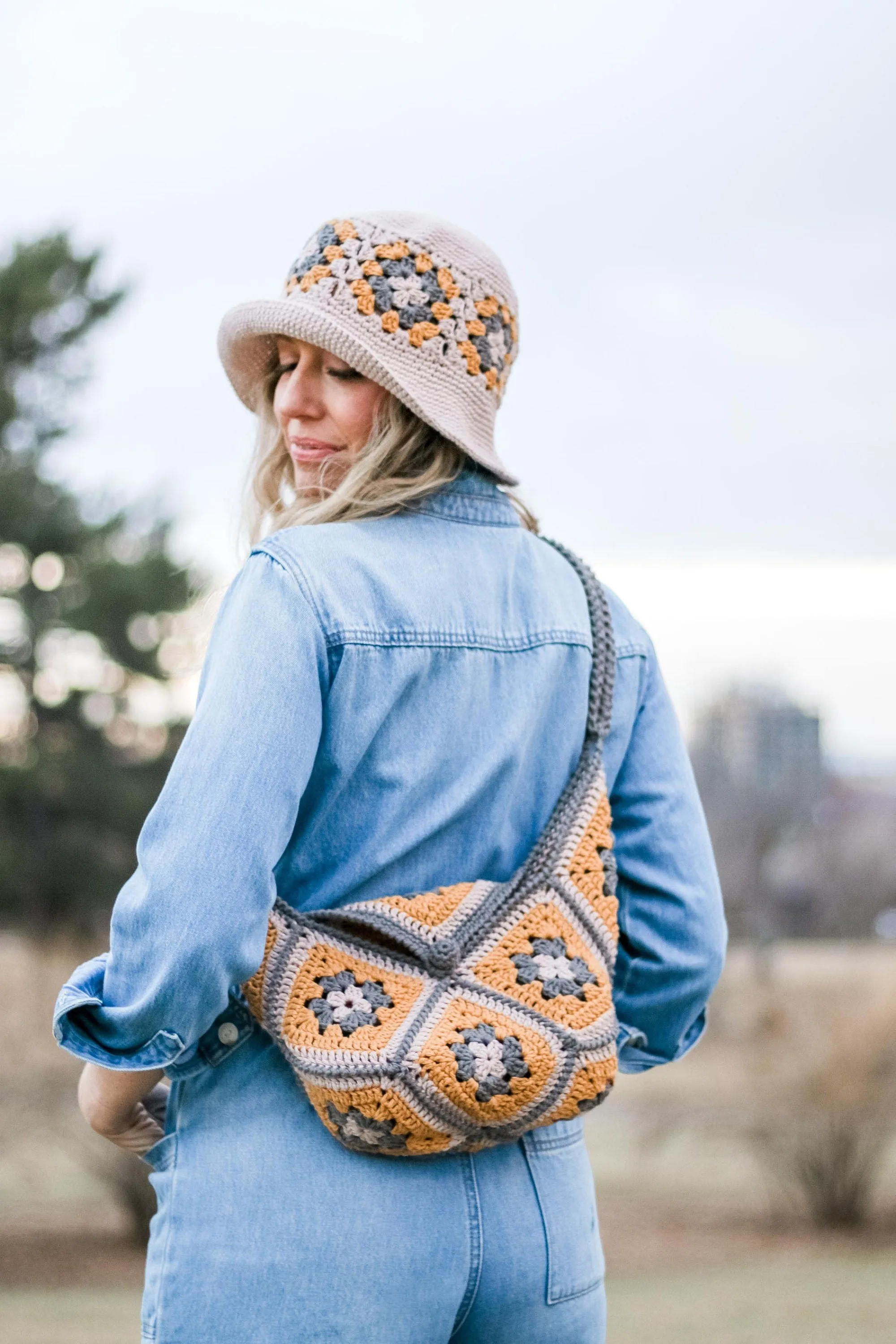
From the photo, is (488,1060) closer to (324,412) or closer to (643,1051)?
(643,1051)

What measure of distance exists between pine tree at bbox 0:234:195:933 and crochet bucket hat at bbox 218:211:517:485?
37.1 feet

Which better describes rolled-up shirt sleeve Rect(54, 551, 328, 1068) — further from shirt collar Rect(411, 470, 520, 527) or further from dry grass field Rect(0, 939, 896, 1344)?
dry grass field Rect(0, 939, 896, 1344)

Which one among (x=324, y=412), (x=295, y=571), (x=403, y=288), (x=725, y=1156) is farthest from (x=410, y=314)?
(x=725, y=1156)

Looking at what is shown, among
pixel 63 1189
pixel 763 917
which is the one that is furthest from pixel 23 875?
pixel 763 917

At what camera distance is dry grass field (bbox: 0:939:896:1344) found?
7602 millimetres

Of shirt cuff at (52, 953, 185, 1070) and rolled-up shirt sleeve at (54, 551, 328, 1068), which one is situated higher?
rolled-up shirt sleeve at (54, 551, 328, 1068)

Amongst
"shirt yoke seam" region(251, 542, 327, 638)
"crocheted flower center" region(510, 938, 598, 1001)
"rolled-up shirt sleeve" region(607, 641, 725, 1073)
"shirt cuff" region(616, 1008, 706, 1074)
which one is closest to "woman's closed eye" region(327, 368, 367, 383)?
"shirt yoke seam" region(251, 542, 327, 638)

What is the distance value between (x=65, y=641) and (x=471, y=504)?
13117 millimetres

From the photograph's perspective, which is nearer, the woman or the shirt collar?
the woman

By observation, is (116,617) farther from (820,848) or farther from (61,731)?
(820,848)

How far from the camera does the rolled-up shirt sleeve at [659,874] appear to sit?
160 centimetres

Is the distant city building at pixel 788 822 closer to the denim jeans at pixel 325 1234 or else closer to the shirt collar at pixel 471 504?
the shirt collar at pixel 471 504

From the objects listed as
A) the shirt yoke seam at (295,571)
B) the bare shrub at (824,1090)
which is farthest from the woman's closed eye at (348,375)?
the bare shrub at (824,1090)

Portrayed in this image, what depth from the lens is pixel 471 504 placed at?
4.86 ft
